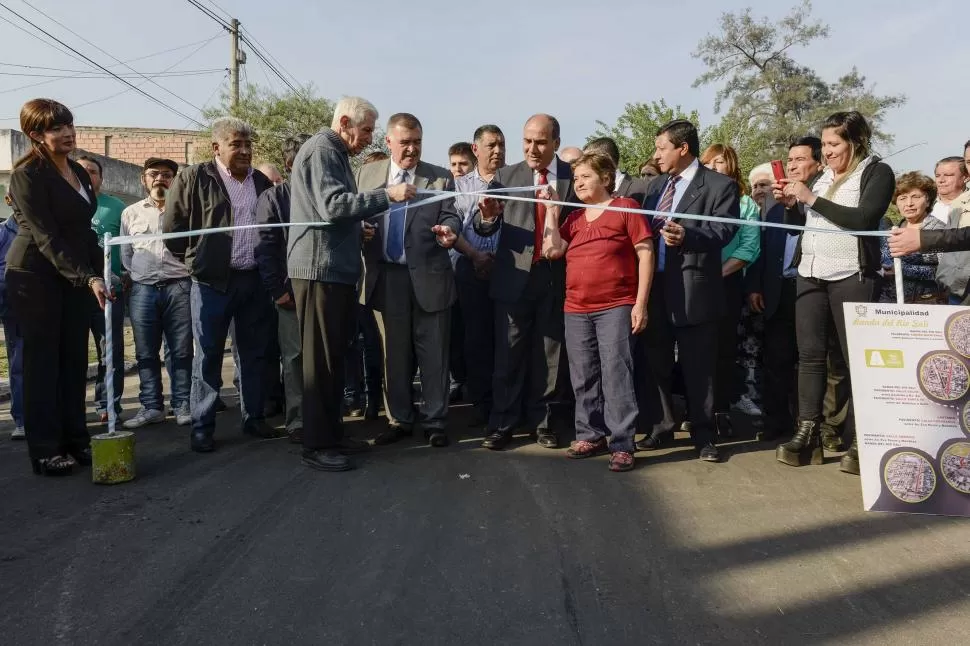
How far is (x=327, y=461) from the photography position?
4.77 m

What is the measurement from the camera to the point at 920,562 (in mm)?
3357

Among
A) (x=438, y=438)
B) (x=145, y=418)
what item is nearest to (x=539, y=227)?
(x=438, y=438)

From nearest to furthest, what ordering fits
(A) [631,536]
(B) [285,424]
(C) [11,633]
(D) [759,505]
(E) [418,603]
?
(C) [11,633]
(E) [418,603]
(A) [631,536]
(D) [759,505]
(B) [285,424]

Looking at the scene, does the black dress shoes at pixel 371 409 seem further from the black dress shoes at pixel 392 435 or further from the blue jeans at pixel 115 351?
the blue jeans at pixel 115 351

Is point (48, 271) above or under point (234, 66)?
under

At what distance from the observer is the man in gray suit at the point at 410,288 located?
537 centimetres

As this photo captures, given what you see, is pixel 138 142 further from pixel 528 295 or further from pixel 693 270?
pixel 693 270

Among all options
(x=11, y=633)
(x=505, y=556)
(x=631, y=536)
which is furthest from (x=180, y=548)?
(x=631, y=536)

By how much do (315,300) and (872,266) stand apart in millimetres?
3379

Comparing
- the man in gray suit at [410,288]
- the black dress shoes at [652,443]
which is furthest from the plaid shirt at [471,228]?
the black dress shoes at [652,443]

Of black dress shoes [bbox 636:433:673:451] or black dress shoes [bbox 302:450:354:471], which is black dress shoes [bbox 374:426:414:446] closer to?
black dress shoes [bbox 302:450:354:471]

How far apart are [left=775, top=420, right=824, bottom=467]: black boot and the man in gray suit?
2272 mm

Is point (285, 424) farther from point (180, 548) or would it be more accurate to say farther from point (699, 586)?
point (699, 586)

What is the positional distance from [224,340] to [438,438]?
1.69m
